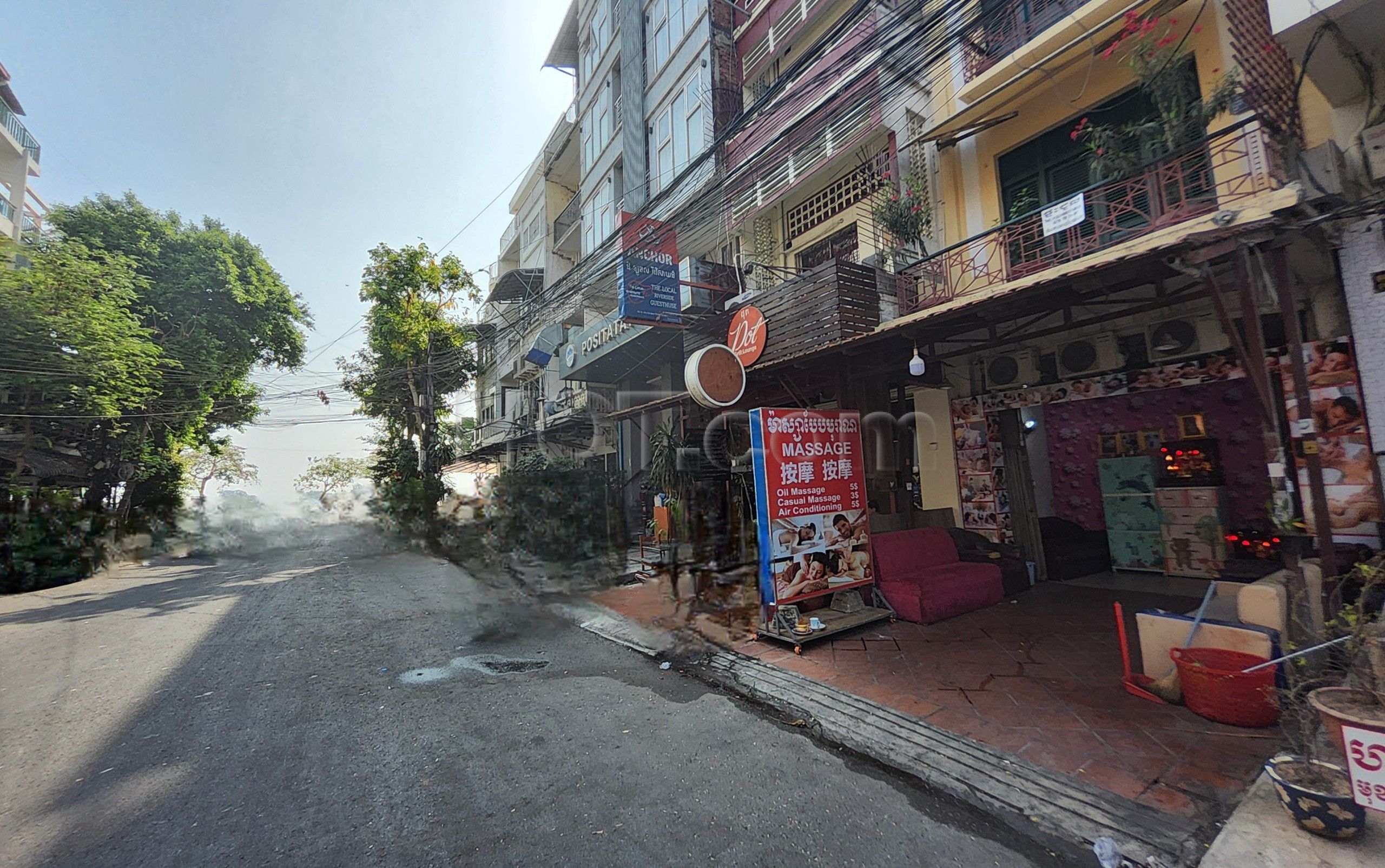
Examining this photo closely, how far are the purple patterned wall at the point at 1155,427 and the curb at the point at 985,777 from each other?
5.62 meters

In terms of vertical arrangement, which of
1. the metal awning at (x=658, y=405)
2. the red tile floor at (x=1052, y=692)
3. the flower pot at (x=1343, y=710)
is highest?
the metal awning at (x=658, y=405)

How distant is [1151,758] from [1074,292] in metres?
3.77

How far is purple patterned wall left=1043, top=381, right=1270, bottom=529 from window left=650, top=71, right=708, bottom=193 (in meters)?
9.55

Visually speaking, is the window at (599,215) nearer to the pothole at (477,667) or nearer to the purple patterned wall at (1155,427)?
the purple patterned wall at (1155,427)

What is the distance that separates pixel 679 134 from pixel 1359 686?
1420cm

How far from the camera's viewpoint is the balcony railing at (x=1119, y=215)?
5.00 meters

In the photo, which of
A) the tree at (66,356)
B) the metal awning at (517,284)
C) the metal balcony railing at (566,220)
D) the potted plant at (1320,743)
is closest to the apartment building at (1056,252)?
the potted plant at (1320,743)

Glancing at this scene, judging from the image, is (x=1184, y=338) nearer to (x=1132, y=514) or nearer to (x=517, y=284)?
(x=1132, y=514)

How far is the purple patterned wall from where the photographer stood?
7316 mm

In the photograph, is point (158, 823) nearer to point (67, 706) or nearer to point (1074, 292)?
point (67, 706)

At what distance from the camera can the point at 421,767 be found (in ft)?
10.7

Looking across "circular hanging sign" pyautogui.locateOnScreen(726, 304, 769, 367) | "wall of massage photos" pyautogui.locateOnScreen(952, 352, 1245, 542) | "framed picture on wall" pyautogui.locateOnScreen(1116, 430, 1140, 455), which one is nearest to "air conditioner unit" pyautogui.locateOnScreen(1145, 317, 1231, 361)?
"wall of massage photos" pyautogui.locateOnScreen(952, 352, 1245, 542)

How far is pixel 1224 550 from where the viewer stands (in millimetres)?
7059

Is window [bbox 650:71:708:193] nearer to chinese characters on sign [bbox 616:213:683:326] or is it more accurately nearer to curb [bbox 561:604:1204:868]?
chinese characters on sign [bbox 616:213:683:326]
